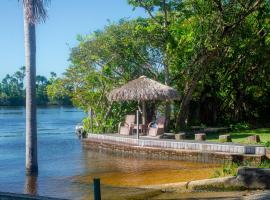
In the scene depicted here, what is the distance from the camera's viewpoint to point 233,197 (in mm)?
10250

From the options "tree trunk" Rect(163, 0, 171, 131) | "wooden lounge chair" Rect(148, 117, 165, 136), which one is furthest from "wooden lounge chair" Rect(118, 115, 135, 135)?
"tree trunk" Rect(163, 0, 171, 131)

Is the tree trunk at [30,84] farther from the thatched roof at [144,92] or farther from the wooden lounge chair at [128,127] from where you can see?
the wooden lounge chair at [128,127]

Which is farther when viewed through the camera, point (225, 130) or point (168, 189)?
point (225, 130)

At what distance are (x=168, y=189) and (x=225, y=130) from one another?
13332 millimetres

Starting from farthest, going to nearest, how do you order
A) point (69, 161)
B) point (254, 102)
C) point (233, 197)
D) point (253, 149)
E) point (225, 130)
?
point (254, 102) → point (225, 130) → point (69, 161) → point (253, 149) → point (233, 197)

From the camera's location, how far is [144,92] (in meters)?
21.3

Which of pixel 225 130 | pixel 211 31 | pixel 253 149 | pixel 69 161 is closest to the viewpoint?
pixel 253 149

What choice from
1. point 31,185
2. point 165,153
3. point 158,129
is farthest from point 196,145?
point 31,185

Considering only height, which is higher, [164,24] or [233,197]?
[164,24]

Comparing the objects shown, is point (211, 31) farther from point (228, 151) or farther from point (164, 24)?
point (228, 151)

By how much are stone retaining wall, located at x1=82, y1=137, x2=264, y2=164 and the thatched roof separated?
6.57 feet

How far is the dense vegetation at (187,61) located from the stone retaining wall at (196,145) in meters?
4.01

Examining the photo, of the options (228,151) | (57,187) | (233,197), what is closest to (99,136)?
(228,151)

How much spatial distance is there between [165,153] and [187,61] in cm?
659
